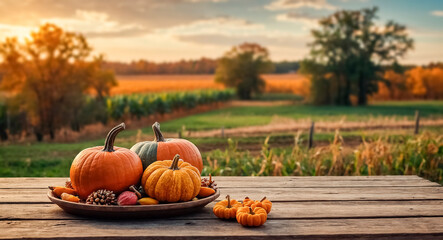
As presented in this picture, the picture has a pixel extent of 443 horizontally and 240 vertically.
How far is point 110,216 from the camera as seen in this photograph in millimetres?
2070

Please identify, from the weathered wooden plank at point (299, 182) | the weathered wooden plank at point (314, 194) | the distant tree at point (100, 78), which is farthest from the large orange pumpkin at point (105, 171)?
the distant tree at point (100, 78)

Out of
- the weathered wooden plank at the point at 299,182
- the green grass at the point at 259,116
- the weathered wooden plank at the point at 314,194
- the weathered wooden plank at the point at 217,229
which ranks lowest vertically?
the green grass at the point at 259,116

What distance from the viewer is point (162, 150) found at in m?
2.44

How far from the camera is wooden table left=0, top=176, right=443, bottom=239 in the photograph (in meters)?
1.90

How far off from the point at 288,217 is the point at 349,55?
31.9 meters

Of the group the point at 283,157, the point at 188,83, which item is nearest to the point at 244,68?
the point at 188,83

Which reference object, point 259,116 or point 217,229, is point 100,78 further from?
point 217,229

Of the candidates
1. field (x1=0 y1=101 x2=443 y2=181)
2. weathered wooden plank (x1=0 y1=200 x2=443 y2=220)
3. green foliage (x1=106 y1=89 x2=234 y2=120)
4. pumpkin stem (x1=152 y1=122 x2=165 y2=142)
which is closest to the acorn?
weathered wooden plank (x1=0 y1=200 x2=443 y2=220)

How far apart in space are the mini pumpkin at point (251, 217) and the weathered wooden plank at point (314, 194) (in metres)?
0.53

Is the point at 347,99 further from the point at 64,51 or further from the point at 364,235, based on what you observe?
the point at 364,235

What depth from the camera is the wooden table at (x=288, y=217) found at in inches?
74.6

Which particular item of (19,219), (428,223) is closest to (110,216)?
(19,219)

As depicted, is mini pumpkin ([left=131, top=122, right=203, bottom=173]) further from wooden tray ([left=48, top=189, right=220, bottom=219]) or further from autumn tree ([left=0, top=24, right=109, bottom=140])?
autumn tree ([left=0, top=24, right=109, bottom=140])

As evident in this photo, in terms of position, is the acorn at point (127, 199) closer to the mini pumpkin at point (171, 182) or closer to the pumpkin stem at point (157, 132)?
the mini pumpkin at point (171, 182)
